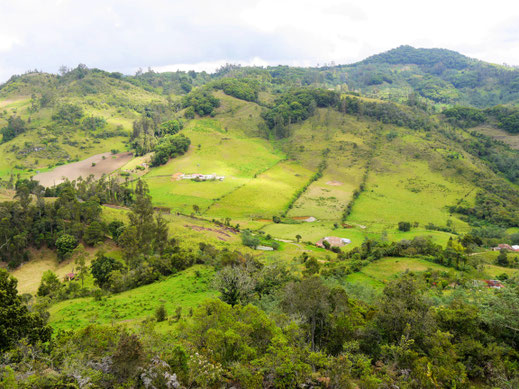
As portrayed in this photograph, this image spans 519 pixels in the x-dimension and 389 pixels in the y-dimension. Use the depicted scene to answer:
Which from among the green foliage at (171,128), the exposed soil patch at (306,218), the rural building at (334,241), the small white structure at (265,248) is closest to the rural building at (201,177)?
the exposed soil patch at (306,218)

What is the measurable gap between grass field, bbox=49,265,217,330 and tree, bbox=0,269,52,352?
7.08 meters

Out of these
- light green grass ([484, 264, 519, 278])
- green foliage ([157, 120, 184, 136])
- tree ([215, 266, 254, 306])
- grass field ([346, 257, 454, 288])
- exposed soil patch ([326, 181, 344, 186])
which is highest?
green foliage ([157, 120, 184, 136])

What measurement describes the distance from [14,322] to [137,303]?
56.6 ft

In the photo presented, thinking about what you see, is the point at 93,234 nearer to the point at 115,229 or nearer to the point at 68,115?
the point at 115,229

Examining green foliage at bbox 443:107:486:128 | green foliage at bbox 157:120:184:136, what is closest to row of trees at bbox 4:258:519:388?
green foliage at bbox 157:120:184:136

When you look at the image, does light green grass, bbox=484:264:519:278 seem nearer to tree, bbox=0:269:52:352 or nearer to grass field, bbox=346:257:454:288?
grass field, bbox=346:257:454:288

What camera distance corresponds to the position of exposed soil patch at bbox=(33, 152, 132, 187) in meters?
132

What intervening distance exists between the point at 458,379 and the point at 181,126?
568 ft

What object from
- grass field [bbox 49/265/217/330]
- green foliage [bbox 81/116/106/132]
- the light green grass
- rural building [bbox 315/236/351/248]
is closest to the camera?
grass field [bbox 49/265/217/330]

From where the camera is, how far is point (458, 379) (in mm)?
21422

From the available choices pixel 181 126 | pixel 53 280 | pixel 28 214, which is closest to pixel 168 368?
pixel 53 280

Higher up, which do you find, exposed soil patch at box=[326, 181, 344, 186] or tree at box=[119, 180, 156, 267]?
tree at box=[119, 180, 156, 267]

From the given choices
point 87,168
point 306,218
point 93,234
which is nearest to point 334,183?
point 306,218

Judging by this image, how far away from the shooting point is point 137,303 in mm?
39938
